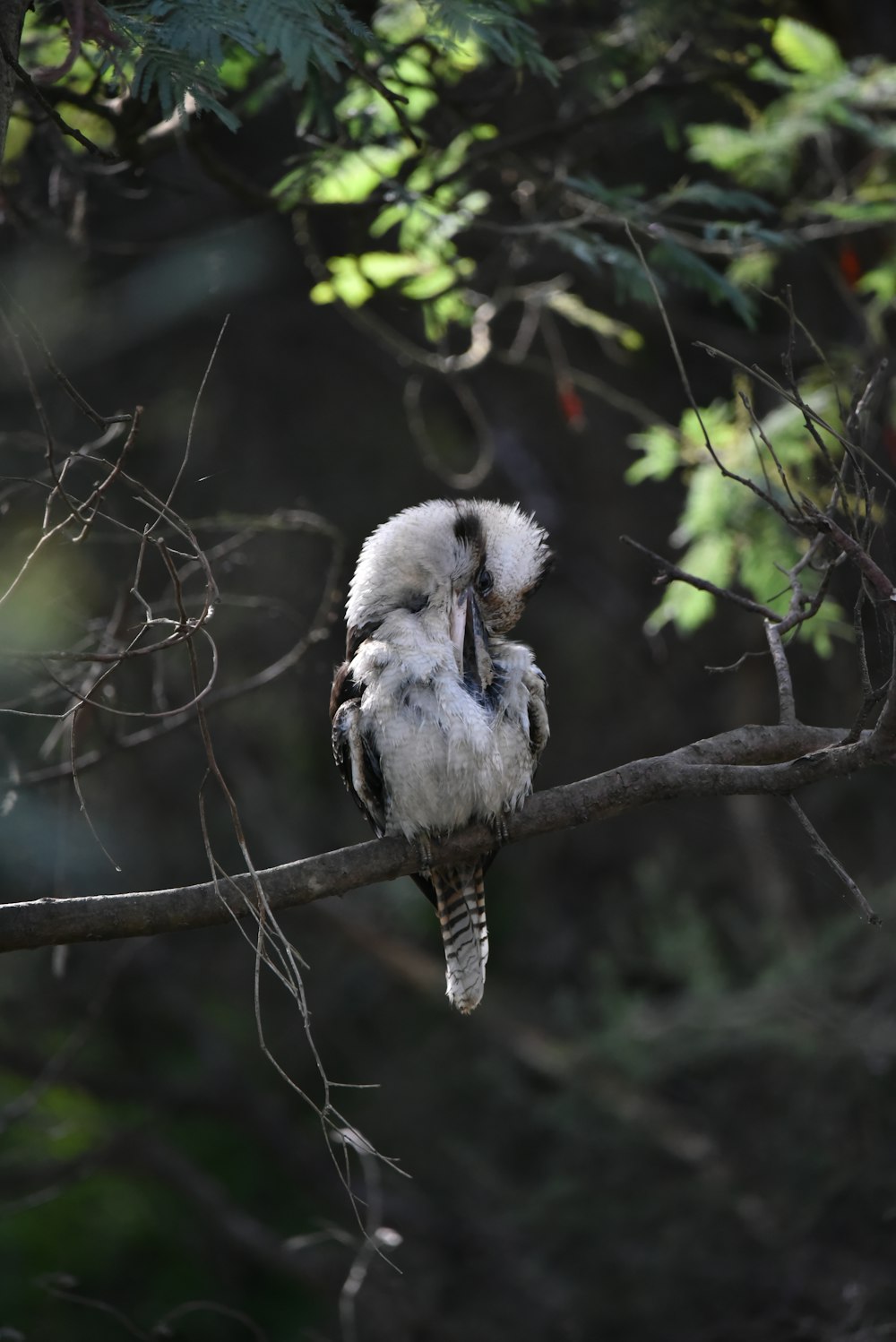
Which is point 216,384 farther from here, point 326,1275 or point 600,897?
point 326,1275

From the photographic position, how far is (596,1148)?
5836mm

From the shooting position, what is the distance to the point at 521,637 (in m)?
6.96

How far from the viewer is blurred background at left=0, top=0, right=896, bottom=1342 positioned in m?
3.80

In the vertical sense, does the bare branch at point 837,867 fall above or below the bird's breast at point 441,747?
above

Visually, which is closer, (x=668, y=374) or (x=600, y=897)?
(x=668, y=374)

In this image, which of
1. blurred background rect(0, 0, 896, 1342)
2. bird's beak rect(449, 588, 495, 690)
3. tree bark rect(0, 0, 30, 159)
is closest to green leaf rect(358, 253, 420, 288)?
blurred background rect(0, 0, 896, 1342)

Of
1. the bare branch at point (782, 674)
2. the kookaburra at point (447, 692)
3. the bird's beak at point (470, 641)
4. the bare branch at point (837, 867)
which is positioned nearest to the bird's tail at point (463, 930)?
the kookaburra at point (447, 692)

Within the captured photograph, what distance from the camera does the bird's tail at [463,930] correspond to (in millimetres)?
3209

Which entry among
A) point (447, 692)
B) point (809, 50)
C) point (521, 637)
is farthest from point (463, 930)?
point (521, 637)

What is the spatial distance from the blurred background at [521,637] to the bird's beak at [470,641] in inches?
13.8

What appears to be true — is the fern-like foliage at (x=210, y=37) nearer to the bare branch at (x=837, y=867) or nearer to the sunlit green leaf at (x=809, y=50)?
the bare branch at (x=837, y=867)

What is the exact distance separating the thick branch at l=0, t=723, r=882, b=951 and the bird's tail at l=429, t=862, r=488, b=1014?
637 millimetres

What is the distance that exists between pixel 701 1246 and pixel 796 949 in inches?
54.5

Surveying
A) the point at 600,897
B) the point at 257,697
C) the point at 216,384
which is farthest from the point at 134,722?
the point at 600,897
